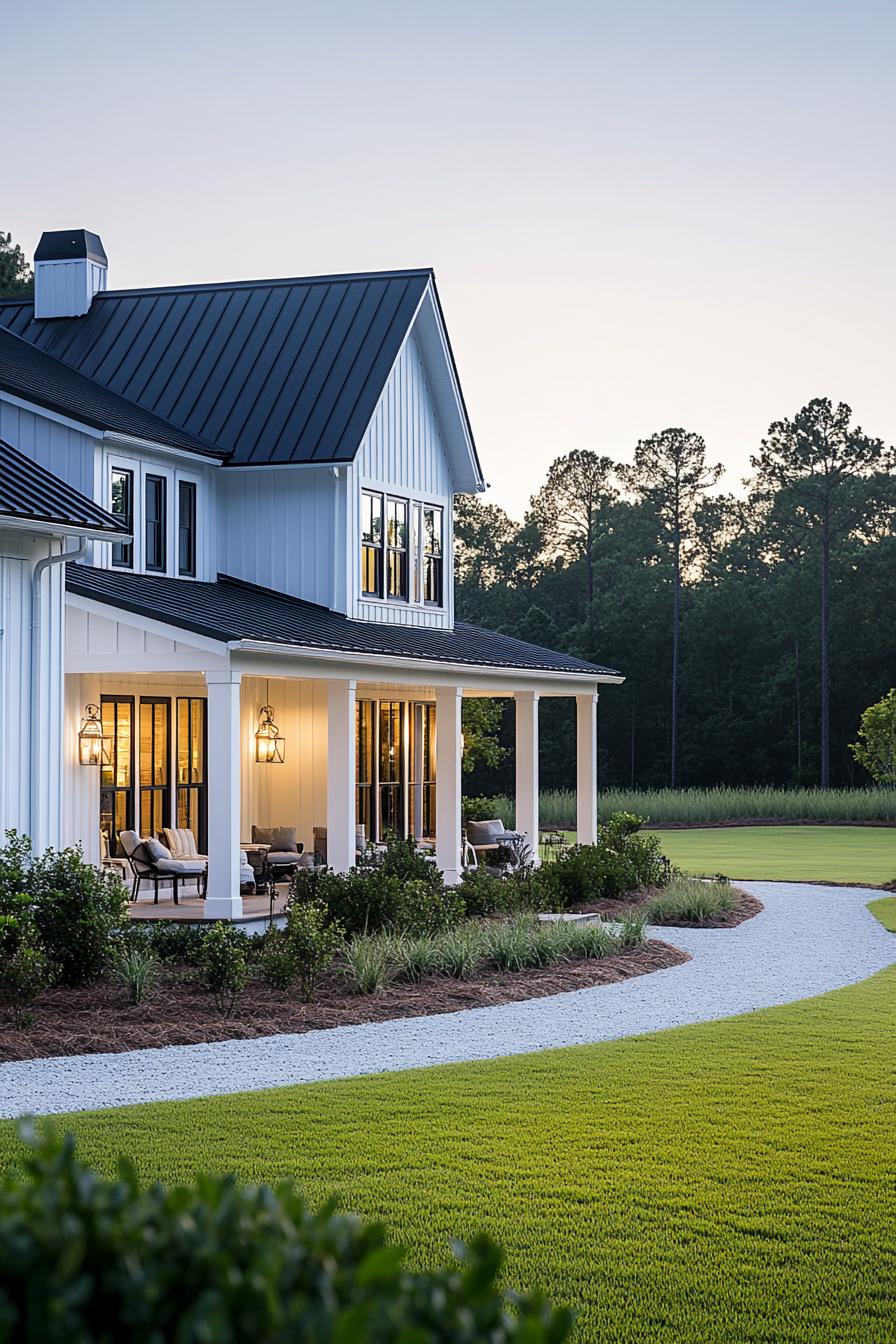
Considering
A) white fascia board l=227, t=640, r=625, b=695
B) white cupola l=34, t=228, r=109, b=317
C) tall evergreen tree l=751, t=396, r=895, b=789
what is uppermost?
tall evergreen tree l=751, t=396, r=895, b=789

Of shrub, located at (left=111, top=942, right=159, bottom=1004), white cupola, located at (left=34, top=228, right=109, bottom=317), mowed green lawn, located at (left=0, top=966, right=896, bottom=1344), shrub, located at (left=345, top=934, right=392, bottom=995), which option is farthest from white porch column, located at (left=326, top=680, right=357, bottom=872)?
white cupola, located at (left=34, top=228, right=109, bottom=317)

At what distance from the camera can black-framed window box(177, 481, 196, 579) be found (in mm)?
22031

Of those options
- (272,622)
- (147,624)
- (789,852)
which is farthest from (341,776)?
(789,852)

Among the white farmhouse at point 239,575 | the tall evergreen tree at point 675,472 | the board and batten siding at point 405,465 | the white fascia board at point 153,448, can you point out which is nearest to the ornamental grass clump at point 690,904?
the white farmhouse at point 239,575

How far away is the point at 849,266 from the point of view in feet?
96.2

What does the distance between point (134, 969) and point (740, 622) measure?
5484 cm

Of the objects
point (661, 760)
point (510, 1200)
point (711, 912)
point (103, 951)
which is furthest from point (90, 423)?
point (661, 760)

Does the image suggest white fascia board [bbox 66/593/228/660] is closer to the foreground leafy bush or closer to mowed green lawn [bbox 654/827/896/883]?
mowed green lawn [bbox 654/827/896/883]

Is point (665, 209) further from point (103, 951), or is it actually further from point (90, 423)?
point (103, 951)

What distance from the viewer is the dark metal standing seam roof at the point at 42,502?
14112 millimetres

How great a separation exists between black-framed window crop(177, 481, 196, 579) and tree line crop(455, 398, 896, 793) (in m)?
38.9

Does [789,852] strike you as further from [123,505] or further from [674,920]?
[123,505]

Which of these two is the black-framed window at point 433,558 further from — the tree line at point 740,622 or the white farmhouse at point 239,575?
the tree line at point 740,622

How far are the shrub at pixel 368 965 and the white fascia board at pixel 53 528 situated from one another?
472 cm
